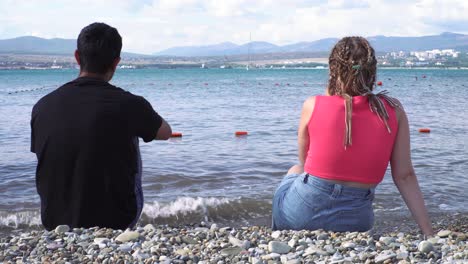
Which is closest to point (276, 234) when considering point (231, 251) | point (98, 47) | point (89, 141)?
point (231, 251)

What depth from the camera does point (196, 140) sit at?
52.2 feet

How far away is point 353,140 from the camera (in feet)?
13.8

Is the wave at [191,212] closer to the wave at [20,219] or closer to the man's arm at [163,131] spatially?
the wave at [20,219]

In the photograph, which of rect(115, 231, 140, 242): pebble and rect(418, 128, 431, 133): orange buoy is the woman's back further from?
rect(418, 128, 431, 133): orange buoy

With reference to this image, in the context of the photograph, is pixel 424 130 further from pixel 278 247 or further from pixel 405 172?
pixel 278 247

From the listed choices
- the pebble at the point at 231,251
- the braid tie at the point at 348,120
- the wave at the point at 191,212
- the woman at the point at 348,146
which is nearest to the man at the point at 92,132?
the pebble at the point at 231,251

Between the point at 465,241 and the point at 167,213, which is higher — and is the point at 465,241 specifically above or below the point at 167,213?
above

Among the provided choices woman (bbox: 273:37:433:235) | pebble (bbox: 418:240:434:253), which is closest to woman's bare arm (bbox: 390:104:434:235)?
woman (bbox: 273:37:433:235)

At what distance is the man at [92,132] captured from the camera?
420cm

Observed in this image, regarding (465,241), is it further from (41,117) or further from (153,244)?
(41,117)

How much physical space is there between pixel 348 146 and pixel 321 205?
48cm

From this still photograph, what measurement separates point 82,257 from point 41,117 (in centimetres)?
100

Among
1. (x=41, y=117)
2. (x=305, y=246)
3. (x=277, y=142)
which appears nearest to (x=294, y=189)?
(x=305, y=246)

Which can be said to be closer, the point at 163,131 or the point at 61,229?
the point at 163,131
